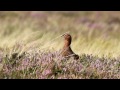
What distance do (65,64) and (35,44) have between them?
0.65m

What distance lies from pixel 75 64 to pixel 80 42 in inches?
107

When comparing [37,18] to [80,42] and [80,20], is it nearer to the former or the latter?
[80,20]

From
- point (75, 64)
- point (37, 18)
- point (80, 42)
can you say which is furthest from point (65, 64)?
point (37, 18)

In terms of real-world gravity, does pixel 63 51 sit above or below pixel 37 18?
below

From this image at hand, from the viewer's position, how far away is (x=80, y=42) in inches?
471

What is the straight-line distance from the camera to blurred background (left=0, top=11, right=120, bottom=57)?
33.9ft

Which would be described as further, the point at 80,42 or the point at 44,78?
the point at 80,42

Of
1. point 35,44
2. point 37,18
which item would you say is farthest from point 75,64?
point 37,18

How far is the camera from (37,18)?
97.1ft

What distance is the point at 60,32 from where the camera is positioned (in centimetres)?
2052

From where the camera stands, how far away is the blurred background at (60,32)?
10.3 meters
